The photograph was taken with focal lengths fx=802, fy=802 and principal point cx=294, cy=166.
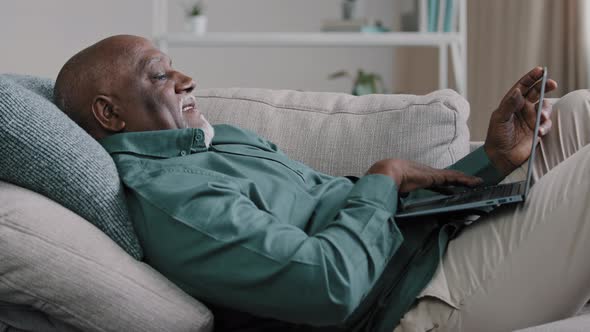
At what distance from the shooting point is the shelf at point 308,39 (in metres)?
3.64

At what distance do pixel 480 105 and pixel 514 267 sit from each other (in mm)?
3223

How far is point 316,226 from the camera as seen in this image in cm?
138

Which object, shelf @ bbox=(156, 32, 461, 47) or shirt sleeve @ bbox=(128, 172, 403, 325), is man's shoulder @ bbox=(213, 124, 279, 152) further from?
shelf @ bbox=(156, 32, 461, 47)

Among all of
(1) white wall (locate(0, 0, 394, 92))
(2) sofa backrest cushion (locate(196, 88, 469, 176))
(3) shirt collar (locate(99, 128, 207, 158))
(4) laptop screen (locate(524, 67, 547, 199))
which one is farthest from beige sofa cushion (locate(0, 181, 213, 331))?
(1) white wall (locate(0, 0, 394, 92))

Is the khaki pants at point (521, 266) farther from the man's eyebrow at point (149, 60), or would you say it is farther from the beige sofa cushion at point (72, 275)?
the man's eyebrow at point (149, 60)

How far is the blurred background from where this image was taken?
3.87m

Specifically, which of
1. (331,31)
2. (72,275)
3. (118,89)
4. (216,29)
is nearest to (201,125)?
(118,89)

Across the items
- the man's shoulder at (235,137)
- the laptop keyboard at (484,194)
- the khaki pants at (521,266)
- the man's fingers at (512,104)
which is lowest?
the khaki pants at (521,266)

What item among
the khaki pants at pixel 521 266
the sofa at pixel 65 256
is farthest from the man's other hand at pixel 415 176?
the sofa at pixel 65 256

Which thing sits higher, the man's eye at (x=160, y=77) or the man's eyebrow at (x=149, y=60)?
the man's eyebrow at (x=149, y=60)

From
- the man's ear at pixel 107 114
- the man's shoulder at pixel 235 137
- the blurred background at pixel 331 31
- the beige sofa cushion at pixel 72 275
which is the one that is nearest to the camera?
the beige sofa cushion at pixel 72 275

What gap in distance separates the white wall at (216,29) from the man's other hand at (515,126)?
340 cm

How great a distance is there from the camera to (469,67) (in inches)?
174

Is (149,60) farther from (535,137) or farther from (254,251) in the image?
(535,137)
